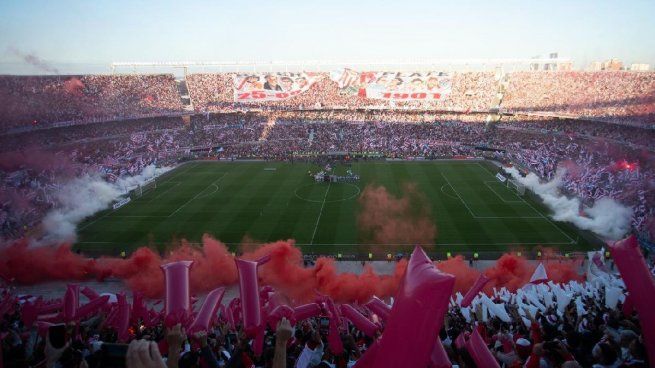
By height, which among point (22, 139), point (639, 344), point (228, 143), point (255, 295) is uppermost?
point (639, 344)

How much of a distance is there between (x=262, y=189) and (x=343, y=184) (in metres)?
6.85

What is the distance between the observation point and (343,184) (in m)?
36.8

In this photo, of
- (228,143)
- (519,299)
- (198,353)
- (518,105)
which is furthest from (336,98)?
(198,353)

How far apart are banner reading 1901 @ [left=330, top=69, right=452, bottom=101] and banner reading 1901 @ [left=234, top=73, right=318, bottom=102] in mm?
6795

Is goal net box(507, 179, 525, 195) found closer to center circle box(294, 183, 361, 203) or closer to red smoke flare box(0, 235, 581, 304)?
center circle box(294, 183, 361, 203)

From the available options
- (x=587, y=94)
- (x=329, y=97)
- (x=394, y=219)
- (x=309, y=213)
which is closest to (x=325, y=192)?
(x=309, y=213)

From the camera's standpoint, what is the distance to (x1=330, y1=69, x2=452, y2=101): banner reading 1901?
6300 centimetres

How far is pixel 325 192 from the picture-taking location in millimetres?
34531

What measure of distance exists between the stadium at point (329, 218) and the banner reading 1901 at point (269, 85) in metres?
0.31

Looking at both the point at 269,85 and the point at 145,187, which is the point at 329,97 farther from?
the point at 145,187

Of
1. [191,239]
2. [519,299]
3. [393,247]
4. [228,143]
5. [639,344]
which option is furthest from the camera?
[228,143]

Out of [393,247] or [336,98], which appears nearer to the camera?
[393,247]

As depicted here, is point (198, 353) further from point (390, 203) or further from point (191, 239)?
point (390, 203)

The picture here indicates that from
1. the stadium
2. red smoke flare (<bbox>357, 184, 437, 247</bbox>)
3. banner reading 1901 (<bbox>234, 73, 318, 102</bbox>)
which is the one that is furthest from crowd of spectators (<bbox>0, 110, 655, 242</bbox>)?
red smoke flare (<bbox>357, 184, 437, 247</bbox>)
